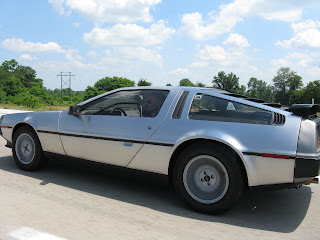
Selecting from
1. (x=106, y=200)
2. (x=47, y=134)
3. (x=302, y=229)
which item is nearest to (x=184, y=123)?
(x=106, y=200)

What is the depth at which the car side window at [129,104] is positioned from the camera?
12.4 ft

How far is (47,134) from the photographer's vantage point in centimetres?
445

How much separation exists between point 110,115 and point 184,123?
1124mm

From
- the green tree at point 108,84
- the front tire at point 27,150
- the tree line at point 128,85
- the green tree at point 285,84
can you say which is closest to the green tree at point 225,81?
the tree line at point 128,85

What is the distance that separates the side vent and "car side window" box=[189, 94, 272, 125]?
0.04 m

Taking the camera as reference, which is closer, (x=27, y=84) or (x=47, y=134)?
(x=47, y=134)

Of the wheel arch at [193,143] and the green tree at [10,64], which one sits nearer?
the wheel arch at [193,143]

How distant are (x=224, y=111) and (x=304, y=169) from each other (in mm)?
1011

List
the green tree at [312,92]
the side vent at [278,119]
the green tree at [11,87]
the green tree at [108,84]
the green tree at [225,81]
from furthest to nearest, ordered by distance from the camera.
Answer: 1. the green tree at [108,84]
2. the green tree at [225,81]
3. the green tree at [312,92]
4. the green tree at [11,87]
5. the side vent at [278,119]

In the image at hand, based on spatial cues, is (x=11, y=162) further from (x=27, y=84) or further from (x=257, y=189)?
(x=27, y=84)

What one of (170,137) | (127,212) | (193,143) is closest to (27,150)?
(127,212)

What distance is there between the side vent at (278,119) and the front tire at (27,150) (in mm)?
3449

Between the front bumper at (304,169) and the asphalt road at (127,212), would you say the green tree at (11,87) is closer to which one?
the asphalt road at (127,212)

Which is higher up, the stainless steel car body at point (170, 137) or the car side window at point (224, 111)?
the car side window at point (224, 111)
